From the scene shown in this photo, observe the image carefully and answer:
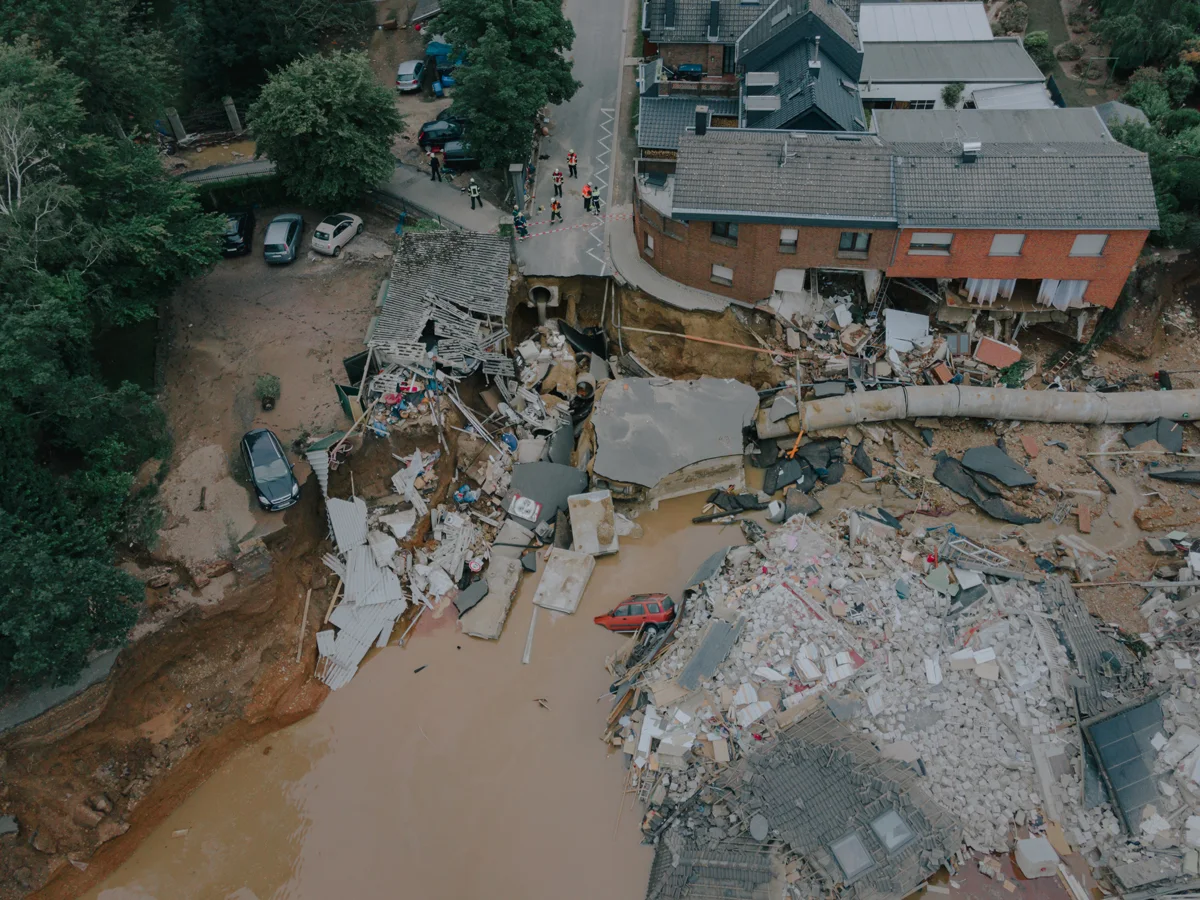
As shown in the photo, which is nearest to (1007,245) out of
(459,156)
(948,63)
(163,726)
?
(948,63)

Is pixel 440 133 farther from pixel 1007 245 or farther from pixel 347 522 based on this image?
pixel 1007 245

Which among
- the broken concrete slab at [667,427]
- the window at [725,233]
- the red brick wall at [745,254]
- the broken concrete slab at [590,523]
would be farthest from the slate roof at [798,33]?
the broken concrete slab at [590,523]

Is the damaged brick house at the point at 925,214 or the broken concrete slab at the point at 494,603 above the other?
the damaged brick house at the point at 925,214

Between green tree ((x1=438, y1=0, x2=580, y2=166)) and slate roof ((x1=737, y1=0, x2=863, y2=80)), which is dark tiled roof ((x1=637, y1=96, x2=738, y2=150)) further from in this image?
green tree ((x1=438, y1=0, x2=580, y2=166))

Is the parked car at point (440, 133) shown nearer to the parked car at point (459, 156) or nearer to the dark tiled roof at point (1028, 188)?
the parked car at point (459, 156)

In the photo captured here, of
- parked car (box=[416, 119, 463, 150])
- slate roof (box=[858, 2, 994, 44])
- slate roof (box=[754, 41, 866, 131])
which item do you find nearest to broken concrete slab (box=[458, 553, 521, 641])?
slate roof (box=[754, 41, 866, 131])

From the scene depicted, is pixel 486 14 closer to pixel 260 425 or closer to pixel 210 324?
pixel 210 324
